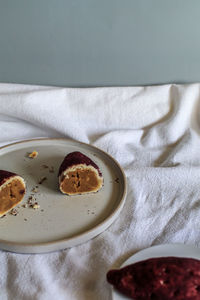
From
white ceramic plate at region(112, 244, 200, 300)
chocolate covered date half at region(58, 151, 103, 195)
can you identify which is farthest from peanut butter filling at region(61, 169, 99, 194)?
white ceramic plate at region(112, 244, 200, 300)

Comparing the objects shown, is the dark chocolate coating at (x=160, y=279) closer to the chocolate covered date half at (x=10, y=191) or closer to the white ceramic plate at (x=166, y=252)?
the white ceramic plate at (x=166, y=252)

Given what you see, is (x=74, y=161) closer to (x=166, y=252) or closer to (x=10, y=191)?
(x=10, y=191)

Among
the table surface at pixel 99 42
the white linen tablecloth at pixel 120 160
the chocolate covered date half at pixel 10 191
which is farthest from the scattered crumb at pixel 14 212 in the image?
the table surface at pixel 99 42

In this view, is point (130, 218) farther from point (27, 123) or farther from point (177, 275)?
point (27, 123)

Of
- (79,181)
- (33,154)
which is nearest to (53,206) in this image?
(79,181)

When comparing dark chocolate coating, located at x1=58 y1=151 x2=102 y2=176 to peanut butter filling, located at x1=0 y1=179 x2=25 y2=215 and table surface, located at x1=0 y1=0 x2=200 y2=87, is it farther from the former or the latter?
table surface, located at x1=0 y1=0 x2=200 y2=87

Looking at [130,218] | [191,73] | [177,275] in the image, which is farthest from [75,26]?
[177,275]
